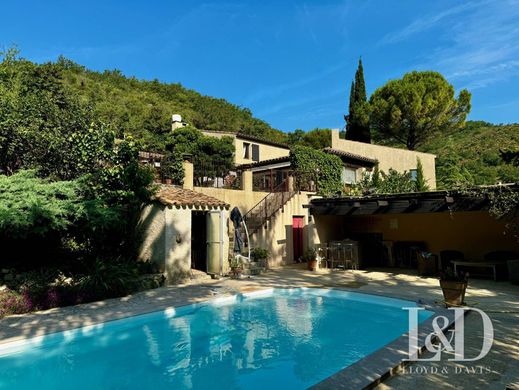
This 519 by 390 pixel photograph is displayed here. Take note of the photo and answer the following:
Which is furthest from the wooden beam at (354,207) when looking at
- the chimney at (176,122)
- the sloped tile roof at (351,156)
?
the chimney at (176,122)

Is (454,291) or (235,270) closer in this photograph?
(454,291)

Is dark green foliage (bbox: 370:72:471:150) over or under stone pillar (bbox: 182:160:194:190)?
over

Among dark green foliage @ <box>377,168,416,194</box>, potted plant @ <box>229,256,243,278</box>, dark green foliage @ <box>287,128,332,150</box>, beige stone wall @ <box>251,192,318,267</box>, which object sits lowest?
potted plant @ <box>229,256,243,278</box>

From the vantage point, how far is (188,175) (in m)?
15.2

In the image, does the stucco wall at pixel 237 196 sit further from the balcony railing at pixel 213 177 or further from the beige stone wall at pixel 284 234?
the beige stone wall at pixel 284 234

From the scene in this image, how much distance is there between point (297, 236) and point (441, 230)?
6718mm

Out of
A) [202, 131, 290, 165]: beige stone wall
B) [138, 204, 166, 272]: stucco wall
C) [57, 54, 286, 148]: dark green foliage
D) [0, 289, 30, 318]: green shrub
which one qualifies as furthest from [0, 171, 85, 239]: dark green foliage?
[202, 131, 290, 165]: beige stone wall

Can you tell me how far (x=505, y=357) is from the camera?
5289 mm

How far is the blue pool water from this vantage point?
228 inches

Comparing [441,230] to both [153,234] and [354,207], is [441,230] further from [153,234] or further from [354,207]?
[153,234]

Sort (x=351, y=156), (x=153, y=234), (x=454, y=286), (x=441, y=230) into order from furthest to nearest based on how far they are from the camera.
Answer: (x=351, y=156), (x=441, y=230), (x=153, y=234), (x=454, y=286)

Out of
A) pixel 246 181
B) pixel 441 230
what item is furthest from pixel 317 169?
pixel 441 230

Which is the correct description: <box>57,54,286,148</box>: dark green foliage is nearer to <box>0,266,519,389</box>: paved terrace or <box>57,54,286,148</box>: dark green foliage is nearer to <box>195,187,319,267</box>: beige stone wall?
<box>195,187,319,267</box>: beige stone wall

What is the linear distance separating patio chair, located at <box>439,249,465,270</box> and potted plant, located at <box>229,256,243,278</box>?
27.4ft
